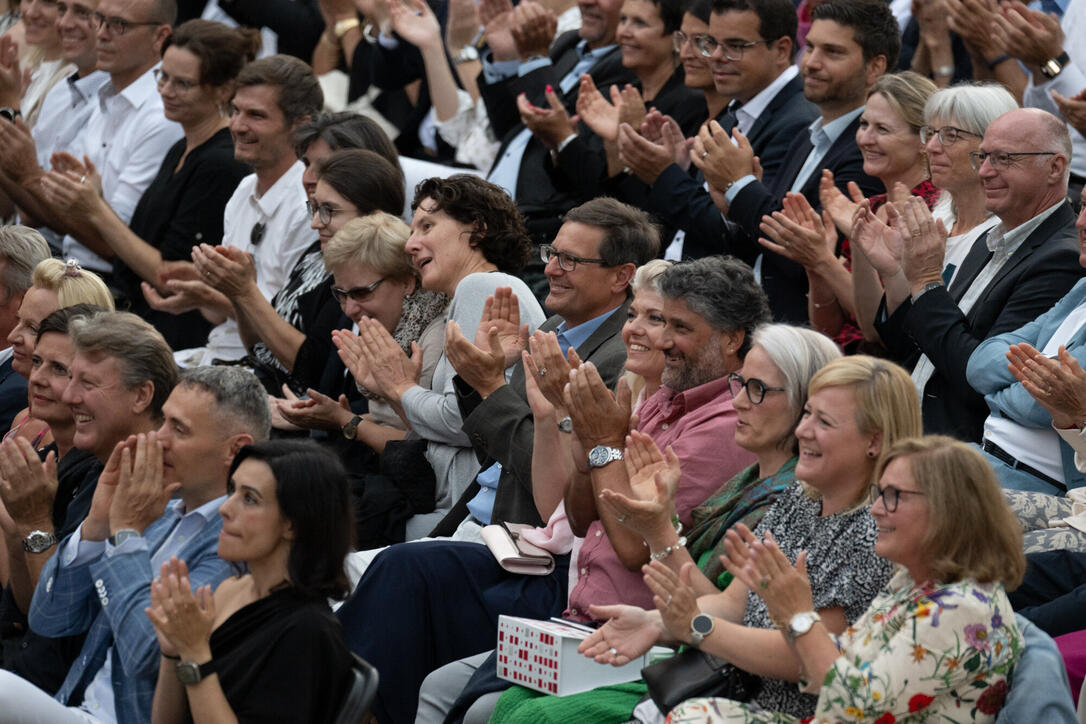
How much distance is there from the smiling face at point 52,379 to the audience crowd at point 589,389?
0.01 meters

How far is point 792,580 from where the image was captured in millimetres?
2924

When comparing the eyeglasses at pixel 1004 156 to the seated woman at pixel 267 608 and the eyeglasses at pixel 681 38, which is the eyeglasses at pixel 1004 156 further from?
the seated woman at pixel 267 608

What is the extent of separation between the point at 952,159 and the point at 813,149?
78 cm

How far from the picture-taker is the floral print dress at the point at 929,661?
274 cm

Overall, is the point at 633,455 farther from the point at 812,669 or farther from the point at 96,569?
the point at 96,569

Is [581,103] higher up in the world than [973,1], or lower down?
lower down

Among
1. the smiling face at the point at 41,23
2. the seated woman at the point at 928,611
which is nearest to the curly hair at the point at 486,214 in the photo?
the seated woman at the point at 928,611

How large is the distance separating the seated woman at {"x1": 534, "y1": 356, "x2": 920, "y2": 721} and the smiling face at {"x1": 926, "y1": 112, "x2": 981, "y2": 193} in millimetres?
1674

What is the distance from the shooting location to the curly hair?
4934mm

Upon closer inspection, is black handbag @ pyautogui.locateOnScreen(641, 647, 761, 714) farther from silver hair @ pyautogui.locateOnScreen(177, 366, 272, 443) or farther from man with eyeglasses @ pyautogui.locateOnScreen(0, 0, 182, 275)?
man with eyeglasses @ pyautogui.locateOnScreen(0, 0, 182, 275)

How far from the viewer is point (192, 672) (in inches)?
121

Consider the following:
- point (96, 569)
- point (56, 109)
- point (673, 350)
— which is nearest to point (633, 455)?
point (673, 350)

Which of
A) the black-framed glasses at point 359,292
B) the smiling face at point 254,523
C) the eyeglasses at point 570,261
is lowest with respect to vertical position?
the black-framed glasses at point 359,292

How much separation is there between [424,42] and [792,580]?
4.92 metres
